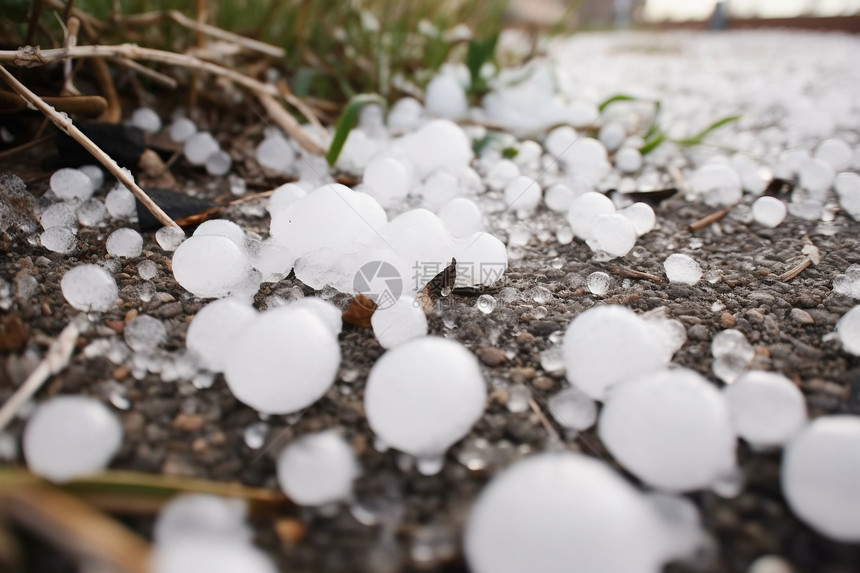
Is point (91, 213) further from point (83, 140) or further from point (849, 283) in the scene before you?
point (849, 283)

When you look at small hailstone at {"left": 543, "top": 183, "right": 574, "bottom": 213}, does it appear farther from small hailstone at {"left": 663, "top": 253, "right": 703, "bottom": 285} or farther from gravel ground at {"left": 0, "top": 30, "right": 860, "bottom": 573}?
small hailstone at {"left": 663, "top": 253, "right": 703, "bottom": 285}

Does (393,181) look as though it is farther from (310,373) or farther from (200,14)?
(200,14)

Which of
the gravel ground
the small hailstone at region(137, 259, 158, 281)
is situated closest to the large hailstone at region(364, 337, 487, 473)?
the gravel ground

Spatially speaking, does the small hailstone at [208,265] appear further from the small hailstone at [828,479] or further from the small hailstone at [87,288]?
the small hailstone at [828,479]

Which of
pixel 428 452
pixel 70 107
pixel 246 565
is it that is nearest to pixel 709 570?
pixel 428 452

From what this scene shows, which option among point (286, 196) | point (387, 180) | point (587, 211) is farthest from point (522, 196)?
point (286, 196)

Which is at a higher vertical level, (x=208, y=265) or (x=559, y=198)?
(x=559, y=198)
